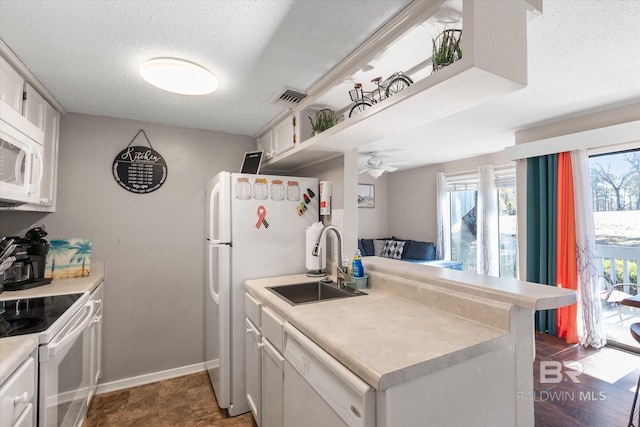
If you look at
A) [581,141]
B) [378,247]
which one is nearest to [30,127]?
[581,141]

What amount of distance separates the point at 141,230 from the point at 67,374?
136cm

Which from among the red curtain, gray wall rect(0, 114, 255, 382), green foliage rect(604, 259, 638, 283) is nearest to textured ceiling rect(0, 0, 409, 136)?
gray wall rect(0, 114, 255, 382)

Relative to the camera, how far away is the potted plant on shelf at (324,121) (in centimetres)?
197

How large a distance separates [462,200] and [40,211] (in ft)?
18.7

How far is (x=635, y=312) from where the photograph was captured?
3154 mm

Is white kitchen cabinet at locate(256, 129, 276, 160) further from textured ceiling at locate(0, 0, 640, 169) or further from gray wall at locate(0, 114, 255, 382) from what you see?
gray wall at locate(0, 114, 255, 382)

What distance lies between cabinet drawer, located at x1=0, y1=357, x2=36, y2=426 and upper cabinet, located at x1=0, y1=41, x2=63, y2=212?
91cm

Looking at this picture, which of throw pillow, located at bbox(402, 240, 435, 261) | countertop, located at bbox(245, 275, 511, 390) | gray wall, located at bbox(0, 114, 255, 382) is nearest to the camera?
countertop, located at bbox(245, 275, 511, 390)

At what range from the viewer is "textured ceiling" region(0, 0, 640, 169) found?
4.25 ft

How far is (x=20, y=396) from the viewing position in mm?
1055

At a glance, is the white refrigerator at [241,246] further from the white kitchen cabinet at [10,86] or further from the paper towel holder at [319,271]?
the white kitchen cabinet at [10,86]

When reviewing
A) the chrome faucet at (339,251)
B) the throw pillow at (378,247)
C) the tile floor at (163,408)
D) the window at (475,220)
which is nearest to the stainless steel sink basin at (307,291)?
the chrome faucet at (339,251)

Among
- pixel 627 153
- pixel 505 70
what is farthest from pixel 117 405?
pixel 627 153

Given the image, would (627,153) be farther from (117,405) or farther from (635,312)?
(117,405)
